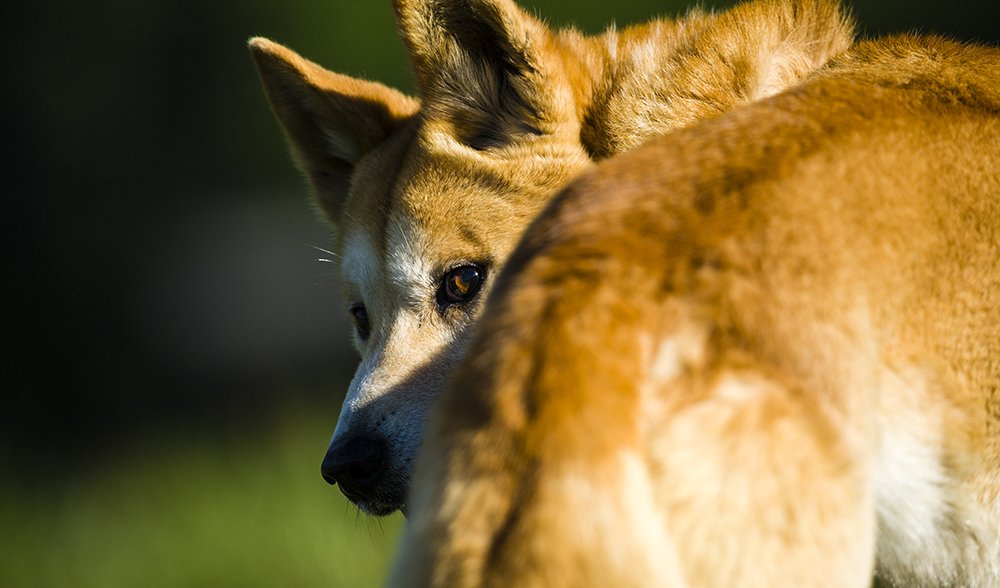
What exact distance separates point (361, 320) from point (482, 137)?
764mm

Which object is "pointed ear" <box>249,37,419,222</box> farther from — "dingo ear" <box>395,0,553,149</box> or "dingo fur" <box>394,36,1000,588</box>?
"dingo fur" <box>394,36,1000,588</box>

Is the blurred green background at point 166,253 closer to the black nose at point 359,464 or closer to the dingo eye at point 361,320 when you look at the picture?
the dingo eye at point 361,320

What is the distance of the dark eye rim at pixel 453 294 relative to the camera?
2924 mm

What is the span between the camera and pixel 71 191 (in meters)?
7.02

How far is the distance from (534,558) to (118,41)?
7047 millimetres

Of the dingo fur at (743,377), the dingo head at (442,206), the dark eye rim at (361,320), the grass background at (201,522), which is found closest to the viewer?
the dingo fur at (743,377)

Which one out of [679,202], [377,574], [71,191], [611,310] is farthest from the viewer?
[71,191]

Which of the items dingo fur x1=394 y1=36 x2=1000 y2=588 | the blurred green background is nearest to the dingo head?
dingo fur x1=394 y1=36 x2=1000 y2=588

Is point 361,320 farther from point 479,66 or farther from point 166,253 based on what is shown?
point 166,253

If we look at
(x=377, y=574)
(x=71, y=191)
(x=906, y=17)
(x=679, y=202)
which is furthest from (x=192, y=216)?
(x=679, y=202)

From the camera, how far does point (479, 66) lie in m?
2.97

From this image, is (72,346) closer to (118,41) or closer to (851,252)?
(118,41)

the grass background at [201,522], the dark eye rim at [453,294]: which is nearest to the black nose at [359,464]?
the dark eye rim at [453,294]

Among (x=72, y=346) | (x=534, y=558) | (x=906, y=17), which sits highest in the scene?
(x=534, y=558)
